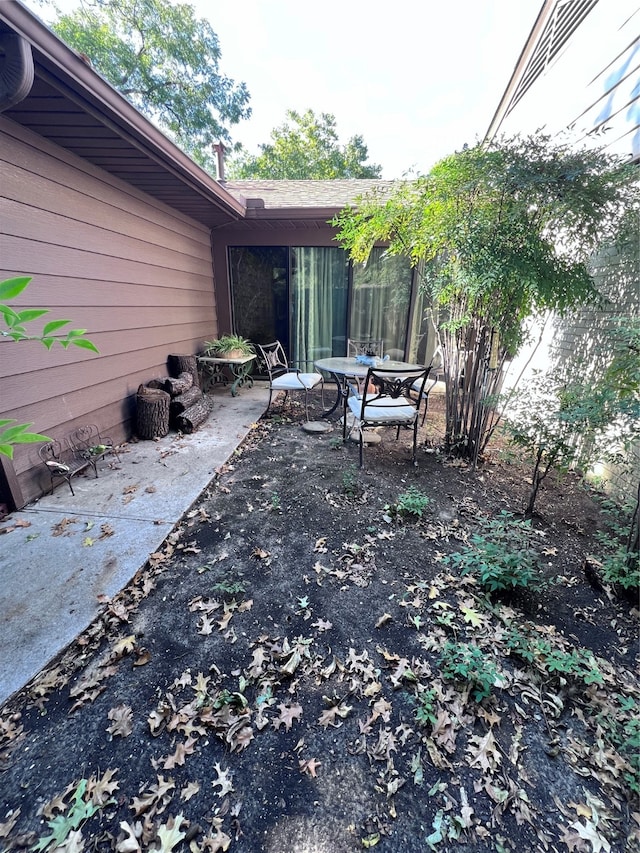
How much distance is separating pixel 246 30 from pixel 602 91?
9571 mm

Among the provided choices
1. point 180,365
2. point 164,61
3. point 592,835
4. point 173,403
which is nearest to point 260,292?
point 180,365

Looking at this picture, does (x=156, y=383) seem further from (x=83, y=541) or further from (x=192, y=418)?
(x=83, y=541)

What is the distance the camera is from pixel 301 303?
639 centimetres

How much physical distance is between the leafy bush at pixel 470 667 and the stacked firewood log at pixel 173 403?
3.41 m

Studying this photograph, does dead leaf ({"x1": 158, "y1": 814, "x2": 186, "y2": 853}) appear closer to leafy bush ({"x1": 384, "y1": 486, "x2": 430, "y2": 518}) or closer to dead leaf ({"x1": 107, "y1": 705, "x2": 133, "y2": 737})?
dead leaf ({"x1": 107, "y1": 705, "x2": 133, "y2": 737})

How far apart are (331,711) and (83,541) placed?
1.80 m

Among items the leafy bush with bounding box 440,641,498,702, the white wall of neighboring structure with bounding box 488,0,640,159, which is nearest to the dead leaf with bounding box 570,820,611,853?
the leafy bush with bounding box 440,641,498,702

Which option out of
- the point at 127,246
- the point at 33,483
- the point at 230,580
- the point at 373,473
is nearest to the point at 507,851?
the point at 230,580

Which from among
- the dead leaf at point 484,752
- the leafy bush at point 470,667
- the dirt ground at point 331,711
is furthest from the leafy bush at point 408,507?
the dead leaf at point 484,752

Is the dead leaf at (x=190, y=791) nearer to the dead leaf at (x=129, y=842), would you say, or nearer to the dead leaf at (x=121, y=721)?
the dead leaf at (x=129, y=842)

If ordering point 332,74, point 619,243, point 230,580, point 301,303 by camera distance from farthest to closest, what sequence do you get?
point 332,74, point 301,303, point 619,243, point 230,580

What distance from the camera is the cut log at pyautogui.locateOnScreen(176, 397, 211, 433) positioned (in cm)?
414

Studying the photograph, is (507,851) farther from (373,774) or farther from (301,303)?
(301,303)

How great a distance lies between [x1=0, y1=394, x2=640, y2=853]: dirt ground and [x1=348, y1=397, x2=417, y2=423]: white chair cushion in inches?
49.2
